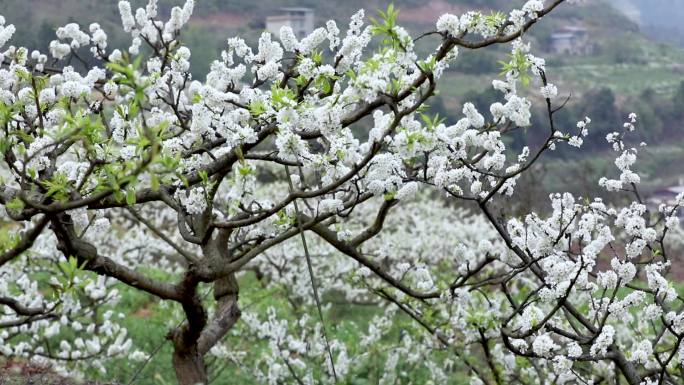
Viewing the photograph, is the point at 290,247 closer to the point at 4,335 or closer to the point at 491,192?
the point at 4,335

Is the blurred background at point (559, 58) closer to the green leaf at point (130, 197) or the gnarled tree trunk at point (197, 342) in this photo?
the gnarled tree trunk at point (197, 342)

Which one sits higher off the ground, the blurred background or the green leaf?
the blurred background

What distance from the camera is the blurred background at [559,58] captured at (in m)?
39.2

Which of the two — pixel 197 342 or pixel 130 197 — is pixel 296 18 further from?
pixel 130 197

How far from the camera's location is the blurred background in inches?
1542

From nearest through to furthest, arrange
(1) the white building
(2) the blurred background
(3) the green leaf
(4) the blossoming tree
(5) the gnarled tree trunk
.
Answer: (3) the green leaf < (4) the blossoming tree < (5) the gnarled tree trunk < (2) the blurred background < (1) the white building

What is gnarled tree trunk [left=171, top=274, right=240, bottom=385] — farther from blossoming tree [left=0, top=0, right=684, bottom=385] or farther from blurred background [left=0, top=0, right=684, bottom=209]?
blurred background [left=0, top=0, right=684, bottom=209]

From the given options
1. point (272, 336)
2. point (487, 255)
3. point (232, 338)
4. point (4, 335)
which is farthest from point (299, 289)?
point (487, 255)

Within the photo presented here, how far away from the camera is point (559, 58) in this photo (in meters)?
70.0

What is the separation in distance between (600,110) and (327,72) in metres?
50.1

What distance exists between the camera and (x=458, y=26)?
2971mm

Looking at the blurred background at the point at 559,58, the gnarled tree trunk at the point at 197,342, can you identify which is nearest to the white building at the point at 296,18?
the blurred background at the point at 559,58

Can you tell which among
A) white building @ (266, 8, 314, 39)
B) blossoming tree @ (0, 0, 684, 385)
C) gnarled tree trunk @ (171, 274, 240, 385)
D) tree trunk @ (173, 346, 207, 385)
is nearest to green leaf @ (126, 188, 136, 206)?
blossoming tree @ (0, 0, 684, 385)

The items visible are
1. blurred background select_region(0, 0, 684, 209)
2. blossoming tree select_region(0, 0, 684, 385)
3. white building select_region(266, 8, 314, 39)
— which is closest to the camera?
blossoming tree select_region(0, 0, 684, 385)
